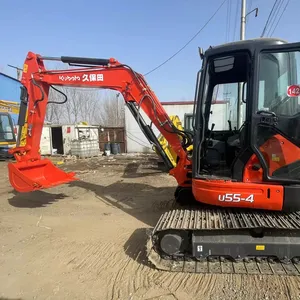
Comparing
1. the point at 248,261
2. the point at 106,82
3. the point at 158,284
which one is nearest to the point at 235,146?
the point at 248,261

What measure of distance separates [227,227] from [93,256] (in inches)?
77.0

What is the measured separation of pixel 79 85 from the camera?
555 centimetres

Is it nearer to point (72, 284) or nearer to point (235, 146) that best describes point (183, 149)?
point (235, 146)

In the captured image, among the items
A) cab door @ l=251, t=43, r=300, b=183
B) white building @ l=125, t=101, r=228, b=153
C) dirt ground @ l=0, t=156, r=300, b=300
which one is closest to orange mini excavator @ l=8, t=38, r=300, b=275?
cab door @ l=251, t=43, r=300, b=183

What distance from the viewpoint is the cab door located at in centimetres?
346

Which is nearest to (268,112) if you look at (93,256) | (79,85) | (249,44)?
(249,44)

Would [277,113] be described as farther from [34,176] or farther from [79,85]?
[34,176]

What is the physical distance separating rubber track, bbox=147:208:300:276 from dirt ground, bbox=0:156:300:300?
0.08 m

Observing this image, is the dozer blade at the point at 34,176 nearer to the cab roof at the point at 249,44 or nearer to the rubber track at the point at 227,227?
the rubber track at the point at 227,227

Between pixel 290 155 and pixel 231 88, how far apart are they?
1854 mm

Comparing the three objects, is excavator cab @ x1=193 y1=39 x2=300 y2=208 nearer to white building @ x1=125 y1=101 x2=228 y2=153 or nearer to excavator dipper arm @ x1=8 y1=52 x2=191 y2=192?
excavator dipper arm @ x1=8 y1=52 x2=191 y2=192


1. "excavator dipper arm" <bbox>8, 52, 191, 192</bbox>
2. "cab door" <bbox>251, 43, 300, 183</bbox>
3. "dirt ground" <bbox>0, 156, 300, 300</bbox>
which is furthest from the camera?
"excavator dipper arm" <bbox>8, 52, 191, 192</bbox>

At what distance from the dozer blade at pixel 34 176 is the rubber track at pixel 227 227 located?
9.15 ft

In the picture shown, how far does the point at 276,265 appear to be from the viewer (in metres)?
3.51
